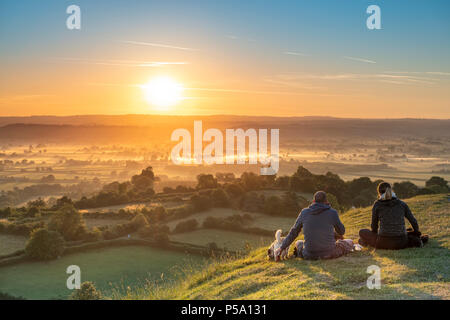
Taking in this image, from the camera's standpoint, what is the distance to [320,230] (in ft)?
37.5

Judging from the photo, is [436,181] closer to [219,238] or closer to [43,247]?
[219,238]

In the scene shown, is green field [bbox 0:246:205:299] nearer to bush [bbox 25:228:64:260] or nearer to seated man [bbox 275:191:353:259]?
bush [bbox 25:228:64:260]

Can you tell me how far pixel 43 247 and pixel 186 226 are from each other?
16.4 m


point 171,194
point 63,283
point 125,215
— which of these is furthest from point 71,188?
point 63,283

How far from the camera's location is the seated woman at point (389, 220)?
1161cm

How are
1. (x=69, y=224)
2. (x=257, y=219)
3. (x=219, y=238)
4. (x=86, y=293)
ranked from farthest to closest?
(x=257, y=219)
(x=69, y=224)
(x=219, y=238)
(x=86, y=293)

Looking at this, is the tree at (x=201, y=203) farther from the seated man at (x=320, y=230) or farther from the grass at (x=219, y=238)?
the seated man at (x=320, y=230)

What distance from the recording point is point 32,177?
9581cm

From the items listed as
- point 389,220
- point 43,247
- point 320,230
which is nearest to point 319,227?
point 320,230

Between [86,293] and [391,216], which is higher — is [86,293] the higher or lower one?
the lower one

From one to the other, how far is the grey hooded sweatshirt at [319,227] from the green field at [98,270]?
1995 cm

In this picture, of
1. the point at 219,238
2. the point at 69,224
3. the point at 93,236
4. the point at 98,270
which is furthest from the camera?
the point at 69,224

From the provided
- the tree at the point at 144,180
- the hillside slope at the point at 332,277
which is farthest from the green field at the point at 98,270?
the tree at the point at 144,180
